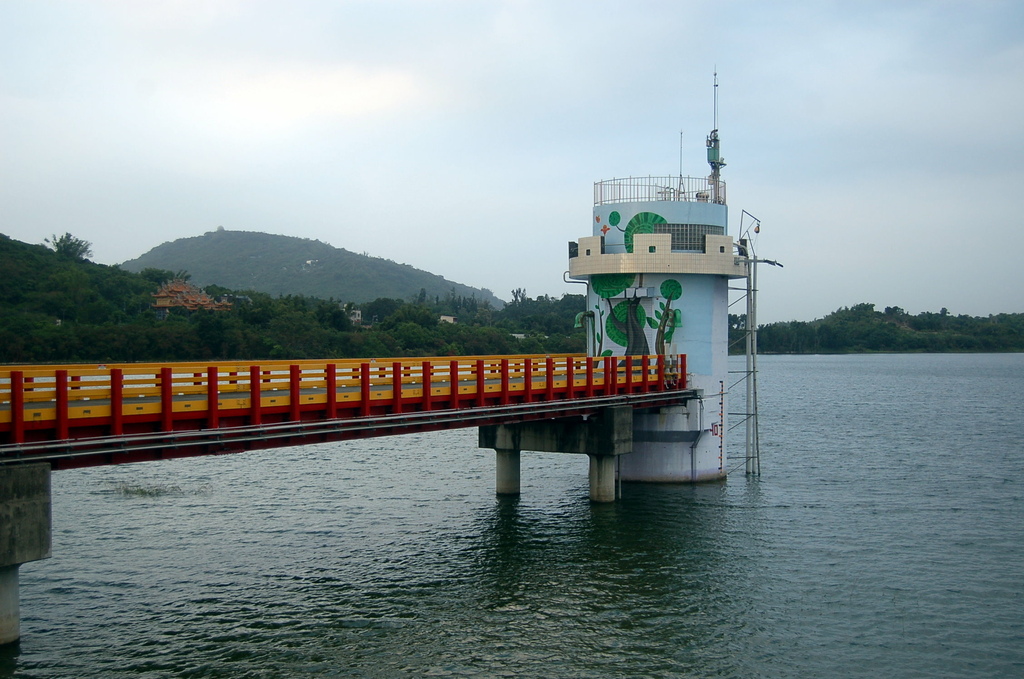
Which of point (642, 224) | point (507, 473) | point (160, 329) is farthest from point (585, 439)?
point (160, 329)

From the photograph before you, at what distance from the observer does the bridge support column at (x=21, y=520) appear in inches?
732

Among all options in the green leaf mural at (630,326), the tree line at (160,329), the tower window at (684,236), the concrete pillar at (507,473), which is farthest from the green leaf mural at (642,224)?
the tree line at (160,329)

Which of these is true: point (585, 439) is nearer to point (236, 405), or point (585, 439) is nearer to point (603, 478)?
point (603, 478)

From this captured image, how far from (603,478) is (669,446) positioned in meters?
5.41

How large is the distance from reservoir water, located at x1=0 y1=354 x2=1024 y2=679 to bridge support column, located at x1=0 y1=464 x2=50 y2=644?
208 cm

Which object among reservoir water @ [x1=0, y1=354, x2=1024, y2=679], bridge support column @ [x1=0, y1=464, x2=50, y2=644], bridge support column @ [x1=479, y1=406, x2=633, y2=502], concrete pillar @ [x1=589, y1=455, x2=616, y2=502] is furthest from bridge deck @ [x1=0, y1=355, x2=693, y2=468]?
reservoir water @ [x1=0, y1=354, x2=1024, y2=679]

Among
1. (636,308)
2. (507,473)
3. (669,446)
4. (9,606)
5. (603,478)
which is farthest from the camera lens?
(636,308)

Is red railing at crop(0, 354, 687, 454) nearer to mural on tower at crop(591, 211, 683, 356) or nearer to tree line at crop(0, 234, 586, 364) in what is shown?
mural on tower at crop(591, 211, 683, 356)

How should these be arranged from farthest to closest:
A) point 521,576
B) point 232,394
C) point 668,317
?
point 668,317
point 521,576
point 232,394

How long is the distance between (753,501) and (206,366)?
23849 mm

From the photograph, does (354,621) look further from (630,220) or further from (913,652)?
(630,220)

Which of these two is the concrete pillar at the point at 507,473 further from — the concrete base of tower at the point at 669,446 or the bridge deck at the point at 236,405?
the bridge deck at the point at 236,405

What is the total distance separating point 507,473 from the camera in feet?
126

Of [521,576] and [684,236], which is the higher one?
[684,236]
